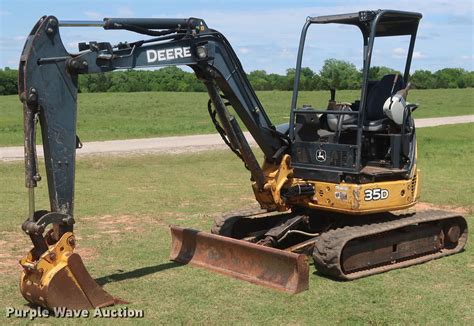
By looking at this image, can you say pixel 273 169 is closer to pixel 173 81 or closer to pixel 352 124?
pixel 352 124

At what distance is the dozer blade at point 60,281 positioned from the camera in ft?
25.0

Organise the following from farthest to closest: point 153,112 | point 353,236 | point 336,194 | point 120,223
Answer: point 153,112
point 120,223
point 336,194
point 353,236

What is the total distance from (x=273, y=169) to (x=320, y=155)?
669 millimetres

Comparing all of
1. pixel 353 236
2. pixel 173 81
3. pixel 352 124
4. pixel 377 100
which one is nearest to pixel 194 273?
pixel 353 236

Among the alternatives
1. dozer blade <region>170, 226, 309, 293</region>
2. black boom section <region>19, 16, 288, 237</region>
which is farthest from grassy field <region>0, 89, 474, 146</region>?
black boom section <region>19, 16, 288, 237</region>

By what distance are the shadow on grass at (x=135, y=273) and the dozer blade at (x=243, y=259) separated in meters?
0.25

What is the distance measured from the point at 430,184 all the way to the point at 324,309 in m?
10.2

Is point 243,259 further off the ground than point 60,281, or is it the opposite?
point 60,281

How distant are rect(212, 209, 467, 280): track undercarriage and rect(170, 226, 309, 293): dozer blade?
59 cm

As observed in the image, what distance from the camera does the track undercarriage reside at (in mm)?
9289

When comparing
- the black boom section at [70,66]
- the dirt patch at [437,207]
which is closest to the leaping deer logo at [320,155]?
the black boom section at [70,66]

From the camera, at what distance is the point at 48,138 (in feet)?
25.5

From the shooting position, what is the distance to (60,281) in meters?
7.65

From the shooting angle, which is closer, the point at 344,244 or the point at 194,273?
the point at 344,244
